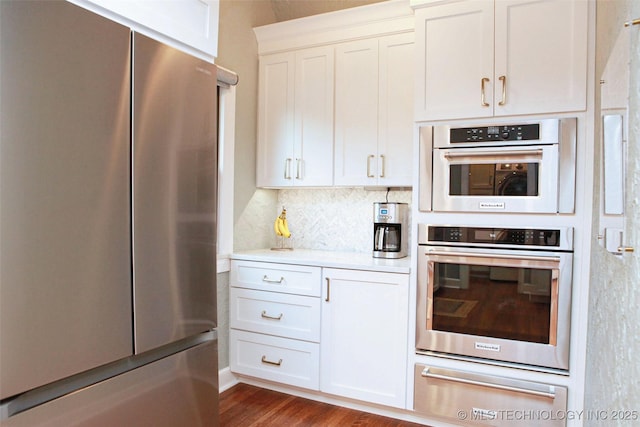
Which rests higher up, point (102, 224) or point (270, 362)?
point (102, 224)

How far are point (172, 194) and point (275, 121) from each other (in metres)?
2.00

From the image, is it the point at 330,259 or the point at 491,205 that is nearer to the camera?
the point at 491,205

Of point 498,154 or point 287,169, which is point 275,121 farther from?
point 498,154

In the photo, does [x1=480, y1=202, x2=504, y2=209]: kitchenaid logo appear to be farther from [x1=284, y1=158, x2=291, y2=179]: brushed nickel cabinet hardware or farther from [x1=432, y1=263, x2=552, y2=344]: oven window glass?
[x1=284, y1=158, x2=291, y2=179]: brushed nickel cabinet hardware

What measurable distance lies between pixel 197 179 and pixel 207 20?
159cm

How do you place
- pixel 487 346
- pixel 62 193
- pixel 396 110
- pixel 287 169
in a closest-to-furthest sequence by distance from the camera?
pixel 62 193, pixel 487 346, pixel 396 110, pixel 287 169

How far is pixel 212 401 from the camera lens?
1.49 meters

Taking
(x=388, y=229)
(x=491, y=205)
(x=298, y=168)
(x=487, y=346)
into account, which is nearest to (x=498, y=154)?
(x=491, y=205)

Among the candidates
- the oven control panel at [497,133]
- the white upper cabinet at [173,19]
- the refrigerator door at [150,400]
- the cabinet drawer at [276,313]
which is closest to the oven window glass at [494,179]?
the oven control panel at [497,133]

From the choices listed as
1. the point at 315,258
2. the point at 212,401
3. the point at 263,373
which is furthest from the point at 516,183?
the point at 263,373

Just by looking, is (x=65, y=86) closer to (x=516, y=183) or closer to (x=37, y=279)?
(x=37, y=279)

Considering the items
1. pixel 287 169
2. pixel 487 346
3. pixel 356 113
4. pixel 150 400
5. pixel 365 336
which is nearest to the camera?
pixel 150 400

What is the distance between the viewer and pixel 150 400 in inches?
49.6

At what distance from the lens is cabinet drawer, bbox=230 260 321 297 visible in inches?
106
